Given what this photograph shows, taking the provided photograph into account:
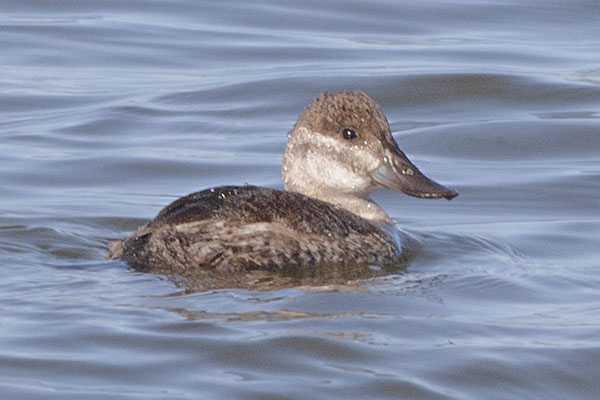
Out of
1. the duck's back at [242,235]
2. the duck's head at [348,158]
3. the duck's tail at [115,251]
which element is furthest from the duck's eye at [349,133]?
the duck's tail at [115,251]

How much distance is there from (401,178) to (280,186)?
209 centimetres

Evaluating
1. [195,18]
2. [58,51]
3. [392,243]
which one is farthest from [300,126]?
[195,18]

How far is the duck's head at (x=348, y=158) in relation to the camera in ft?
24.5

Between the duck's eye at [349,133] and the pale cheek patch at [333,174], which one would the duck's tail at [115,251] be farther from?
the duck's eye at [349,133]

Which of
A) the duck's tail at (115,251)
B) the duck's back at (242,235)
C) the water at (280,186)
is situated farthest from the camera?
the duck's tail at (115,251)

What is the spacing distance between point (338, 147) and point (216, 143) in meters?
3.35

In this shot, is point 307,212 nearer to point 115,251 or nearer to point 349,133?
point 349,133

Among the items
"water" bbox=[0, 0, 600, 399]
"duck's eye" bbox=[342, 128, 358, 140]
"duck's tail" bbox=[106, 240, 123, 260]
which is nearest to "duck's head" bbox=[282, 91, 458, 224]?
"duck's eye" bbox=[342, 128, 358, 140]

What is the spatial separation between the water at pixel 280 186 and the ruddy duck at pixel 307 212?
0.63ft

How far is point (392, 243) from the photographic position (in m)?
7.31

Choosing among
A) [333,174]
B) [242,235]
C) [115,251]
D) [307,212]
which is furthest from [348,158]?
[115,251]

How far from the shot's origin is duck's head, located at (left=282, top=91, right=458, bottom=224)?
24.5 ft

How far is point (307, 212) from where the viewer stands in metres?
6.77

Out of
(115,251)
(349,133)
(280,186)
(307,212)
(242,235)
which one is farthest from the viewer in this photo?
(280,186)
